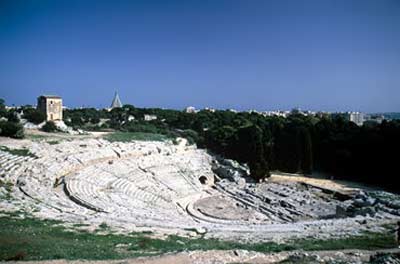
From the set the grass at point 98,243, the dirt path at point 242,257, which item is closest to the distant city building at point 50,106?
the grass at point 98,243

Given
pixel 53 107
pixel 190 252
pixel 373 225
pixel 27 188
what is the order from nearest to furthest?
pixel 190 252
pixel 373 225
pixel 27 188
pixel 53 107

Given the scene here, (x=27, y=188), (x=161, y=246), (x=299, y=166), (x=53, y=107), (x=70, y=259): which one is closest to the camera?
(x=70, y=259)

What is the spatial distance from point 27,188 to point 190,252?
40.3 feet

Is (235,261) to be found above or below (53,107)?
below

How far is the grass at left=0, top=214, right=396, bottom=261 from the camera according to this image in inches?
377

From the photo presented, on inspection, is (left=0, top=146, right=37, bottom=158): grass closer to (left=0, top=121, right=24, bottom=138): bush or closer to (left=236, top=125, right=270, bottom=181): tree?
(left=0, top=121, right=24, bottom=138): bush

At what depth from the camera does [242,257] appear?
9.84 m

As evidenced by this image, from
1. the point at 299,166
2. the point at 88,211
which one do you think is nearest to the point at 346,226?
the point at 88,211

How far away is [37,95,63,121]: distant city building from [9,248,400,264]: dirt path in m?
42.5

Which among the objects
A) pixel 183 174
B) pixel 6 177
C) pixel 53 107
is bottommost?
pixel 183 174

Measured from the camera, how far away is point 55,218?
1405cm

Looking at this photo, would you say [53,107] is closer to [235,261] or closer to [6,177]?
[6,177]

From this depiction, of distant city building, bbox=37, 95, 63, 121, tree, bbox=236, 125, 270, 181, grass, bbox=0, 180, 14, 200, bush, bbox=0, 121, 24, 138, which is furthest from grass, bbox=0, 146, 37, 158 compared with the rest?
distant city building, bbox=37, 95, 63, 121

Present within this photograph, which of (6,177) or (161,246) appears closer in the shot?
(161,246)
